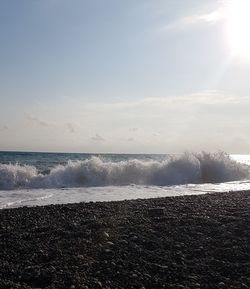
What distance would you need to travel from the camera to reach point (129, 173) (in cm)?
2594

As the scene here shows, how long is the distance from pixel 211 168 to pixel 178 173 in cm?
382

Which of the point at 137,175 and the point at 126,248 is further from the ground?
the point at 137,175

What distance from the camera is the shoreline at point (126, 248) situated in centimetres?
532

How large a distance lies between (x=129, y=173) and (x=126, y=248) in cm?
1925

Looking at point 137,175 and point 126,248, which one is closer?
point 126,248

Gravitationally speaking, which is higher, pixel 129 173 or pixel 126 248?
pixel 129 173

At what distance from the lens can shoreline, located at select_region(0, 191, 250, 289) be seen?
532cm

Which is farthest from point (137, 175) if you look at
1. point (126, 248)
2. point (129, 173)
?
point (126, 248)

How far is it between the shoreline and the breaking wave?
11821 millimetres

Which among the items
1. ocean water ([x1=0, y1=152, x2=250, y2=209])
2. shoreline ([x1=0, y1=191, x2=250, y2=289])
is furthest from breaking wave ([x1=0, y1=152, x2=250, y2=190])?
shoreline ([x1=0, y1=191, x2=250, y2=289])

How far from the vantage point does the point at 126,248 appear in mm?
6691

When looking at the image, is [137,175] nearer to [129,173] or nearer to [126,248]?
[129,173]

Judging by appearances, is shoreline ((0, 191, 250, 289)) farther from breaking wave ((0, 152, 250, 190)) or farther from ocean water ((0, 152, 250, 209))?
breaking wave ((0, 152, 250, 190))

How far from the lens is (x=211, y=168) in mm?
29422
